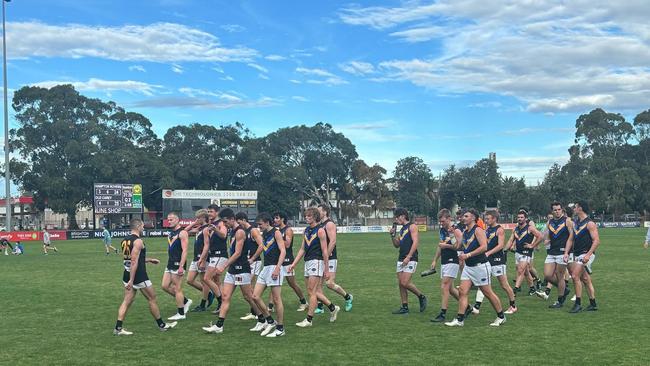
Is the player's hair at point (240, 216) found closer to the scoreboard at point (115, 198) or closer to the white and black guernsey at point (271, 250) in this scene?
the white and black guernsey at point (271, 250)

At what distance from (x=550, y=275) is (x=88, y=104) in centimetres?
7853

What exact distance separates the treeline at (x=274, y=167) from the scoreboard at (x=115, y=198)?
44.8 ft

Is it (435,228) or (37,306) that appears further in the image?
(435,228)

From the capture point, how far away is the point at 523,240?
14.6m

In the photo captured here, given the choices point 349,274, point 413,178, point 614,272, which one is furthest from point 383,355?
point 413,178

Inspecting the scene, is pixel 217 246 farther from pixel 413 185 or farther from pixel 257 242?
pixel 413 185

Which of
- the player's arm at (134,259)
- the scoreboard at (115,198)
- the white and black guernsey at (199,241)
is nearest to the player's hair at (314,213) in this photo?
the white and black guernsey at (199,241)

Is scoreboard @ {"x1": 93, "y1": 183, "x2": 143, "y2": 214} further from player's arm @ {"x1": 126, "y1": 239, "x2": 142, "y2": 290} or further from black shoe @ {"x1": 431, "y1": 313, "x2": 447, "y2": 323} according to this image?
black shoe @ {"x1": 431, "y1": 313, "x2": 447, "y2": 323}

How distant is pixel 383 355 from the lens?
8.77 m

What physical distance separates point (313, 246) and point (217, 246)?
2.12 metres

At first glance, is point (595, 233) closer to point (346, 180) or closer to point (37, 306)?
point (37, 306)

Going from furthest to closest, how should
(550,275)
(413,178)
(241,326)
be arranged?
(413,178)
(550,275)
(241,326)

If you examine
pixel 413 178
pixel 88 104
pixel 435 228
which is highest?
pixel 88 104

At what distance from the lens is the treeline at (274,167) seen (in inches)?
3051
